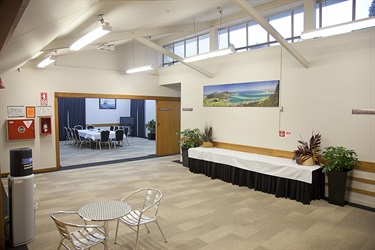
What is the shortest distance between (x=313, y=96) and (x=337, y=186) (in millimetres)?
1769

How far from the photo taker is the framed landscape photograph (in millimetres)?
14902

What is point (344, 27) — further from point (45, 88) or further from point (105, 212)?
point (45, 88)

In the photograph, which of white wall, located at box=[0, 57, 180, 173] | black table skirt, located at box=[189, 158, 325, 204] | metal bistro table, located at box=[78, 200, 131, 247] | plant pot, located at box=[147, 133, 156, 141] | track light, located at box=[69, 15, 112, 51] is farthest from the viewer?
plant pot, located at box=[147, 133, 156, 141]

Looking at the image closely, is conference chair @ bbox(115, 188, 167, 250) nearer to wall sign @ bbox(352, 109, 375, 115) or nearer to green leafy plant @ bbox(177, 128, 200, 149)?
green leafy plant @ bbox(177, 128, 200, 149)

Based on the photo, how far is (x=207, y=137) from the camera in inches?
288

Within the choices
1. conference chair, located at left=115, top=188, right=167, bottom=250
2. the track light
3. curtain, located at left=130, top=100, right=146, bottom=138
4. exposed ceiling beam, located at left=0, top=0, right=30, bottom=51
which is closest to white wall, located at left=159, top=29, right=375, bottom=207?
conference chair, located at left=115, top=188, right=167, bottom=250

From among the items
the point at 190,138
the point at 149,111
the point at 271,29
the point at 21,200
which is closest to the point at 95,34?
the point at 21,200

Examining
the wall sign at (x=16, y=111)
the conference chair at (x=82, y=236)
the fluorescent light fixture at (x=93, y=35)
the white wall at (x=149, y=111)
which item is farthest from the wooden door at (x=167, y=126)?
the conference chair at (x=82, y=236)

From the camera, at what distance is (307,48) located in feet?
17.1

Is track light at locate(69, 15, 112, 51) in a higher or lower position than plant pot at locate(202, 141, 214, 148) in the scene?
higher

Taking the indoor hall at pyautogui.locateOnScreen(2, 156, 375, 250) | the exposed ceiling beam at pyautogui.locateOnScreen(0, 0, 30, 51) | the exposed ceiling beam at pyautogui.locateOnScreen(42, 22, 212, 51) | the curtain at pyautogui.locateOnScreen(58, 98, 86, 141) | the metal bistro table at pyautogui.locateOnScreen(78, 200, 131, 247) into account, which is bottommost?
the indoor hall at pyautogui.locateOnScreen(2, 156, 375, 250)

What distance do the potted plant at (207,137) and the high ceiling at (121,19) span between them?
275 cm

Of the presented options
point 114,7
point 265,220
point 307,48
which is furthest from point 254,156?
point 114,7

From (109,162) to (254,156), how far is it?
4.70 meters
